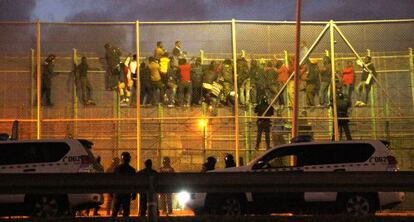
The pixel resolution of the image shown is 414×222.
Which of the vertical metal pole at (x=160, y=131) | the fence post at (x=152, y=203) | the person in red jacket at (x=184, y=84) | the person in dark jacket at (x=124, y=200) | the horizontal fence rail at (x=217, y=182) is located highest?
→ the person in red jacket at (x=184, y=84)

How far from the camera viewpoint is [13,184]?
8.95 meters

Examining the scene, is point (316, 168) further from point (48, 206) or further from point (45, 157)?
point (48, 206)

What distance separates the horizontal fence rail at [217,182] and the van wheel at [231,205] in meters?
4.75

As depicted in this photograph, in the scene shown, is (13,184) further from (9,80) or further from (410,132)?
(410,132)

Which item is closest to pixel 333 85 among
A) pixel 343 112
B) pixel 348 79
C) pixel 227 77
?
pixel 348 79

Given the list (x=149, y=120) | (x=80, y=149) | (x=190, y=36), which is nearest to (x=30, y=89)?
(x=149, y=120)

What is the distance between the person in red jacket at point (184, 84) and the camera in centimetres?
2391

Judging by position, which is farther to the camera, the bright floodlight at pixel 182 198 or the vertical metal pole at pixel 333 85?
the vertical metal pole at pixel 333 85

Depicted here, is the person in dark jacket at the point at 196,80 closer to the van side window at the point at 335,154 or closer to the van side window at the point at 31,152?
the van side window at the point at 335,154

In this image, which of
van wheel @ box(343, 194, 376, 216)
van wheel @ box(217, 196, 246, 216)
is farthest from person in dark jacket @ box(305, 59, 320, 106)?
van wheel @ box(217, 196, 246, 216)

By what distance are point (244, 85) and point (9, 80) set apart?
7839 mm

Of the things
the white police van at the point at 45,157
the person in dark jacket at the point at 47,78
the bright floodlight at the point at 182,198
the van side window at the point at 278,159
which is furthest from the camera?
the person in dark jacket at the point at 47,78

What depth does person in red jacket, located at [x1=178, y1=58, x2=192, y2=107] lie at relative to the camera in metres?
23.9

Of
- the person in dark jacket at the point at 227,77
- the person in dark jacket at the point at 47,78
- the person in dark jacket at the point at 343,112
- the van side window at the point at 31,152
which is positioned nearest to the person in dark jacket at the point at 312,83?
the person in dark jacket at the point at 343,112
